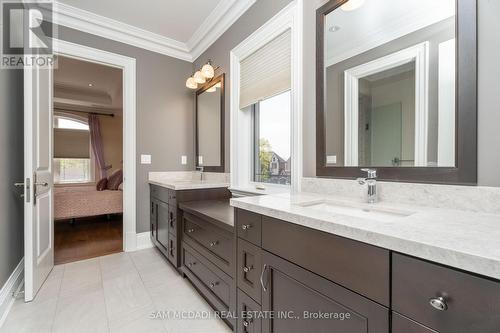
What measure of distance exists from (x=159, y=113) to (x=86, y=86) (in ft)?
9.92

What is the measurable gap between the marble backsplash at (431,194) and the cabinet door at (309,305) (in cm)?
60

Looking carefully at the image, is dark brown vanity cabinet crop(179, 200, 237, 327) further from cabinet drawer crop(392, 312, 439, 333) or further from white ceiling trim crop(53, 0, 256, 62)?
white ceiling trim crop(53, 0, 256, 62)

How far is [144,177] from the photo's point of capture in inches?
113

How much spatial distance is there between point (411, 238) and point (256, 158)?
177 cm

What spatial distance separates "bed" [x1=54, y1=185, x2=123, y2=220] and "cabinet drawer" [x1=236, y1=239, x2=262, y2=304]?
350cm

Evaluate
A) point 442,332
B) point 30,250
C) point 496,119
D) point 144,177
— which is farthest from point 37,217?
point 496,119

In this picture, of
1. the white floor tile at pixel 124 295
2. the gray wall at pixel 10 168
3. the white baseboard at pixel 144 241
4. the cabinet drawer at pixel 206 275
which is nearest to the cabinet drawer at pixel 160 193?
the white baseboard at pixel 144 241

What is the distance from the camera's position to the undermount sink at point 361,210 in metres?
1.00

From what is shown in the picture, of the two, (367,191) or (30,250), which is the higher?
(367,191)

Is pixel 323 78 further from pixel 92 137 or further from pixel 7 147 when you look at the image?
pixel 92 137

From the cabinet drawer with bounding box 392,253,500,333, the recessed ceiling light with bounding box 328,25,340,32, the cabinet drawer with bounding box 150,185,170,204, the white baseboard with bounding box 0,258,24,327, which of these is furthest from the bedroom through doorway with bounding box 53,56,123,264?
the cabinet drawer with bounding box 392,253,500,333

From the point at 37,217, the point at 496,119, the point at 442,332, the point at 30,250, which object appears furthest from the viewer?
the point at 37,217

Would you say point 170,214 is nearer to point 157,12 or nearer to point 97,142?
point 157,12

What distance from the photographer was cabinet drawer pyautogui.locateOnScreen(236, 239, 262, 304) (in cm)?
112
